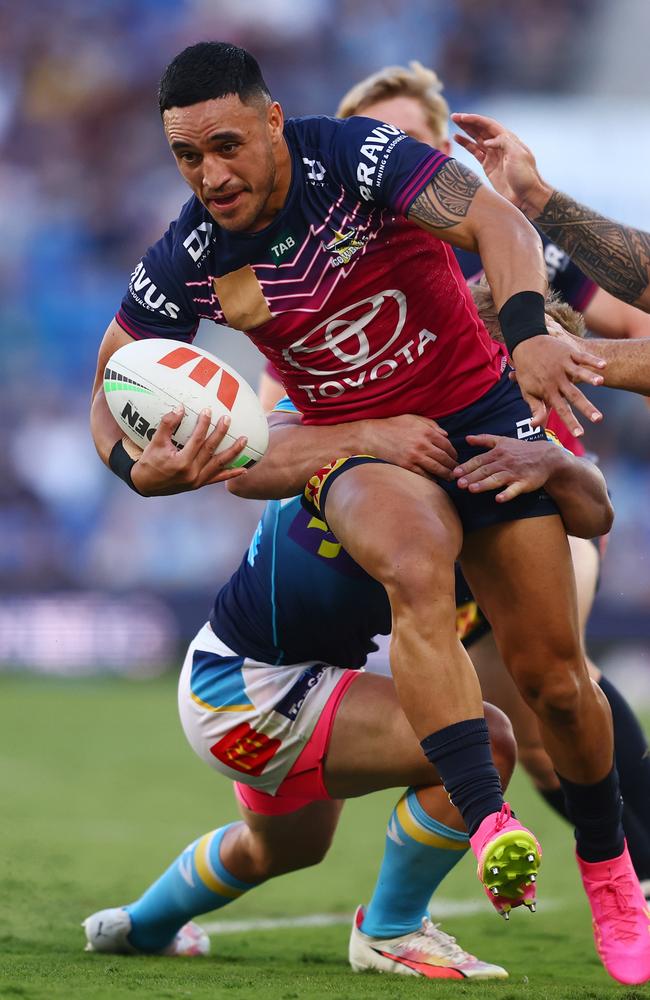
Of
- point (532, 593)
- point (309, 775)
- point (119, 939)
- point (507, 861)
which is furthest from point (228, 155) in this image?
point (119, 939)

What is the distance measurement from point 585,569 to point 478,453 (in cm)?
135

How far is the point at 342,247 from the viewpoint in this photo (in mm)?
3764

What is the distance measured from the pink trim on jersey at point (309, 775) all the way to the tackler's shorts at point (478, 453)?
587mm

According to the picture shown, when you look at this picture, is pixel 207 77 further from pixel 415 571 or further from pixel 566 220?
pixel 415 571

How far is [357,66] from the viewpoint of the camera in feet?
55.7

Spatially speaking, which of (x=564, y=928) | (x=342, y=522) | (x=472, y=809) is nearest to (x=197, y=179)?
(x=342, y=522)

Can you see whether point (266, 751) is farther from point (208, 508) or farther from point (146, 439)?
point (208, 508)

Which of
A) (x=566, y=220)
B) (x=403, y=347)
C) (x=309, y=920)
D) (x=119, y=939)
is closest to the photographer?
(x=403, y=347)

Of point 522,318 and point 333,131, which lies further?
point 333,131

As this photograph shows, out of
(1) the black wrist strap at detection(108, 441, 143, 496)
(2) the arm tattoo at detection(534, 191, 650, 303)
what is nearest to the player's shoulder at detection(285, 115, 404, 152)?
(2) the arm tattoo at detection(534, 191, 650, 303)

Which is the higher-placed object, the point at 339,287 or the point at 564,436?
the point at 339,287

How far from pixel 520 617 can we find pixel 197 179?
4.79 feet

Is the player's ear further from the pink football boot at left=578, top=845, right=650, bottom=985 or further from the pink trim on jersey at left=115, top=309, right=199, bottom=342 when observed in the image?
the pink football boot at left=578, top=845, right=650, bottom=985

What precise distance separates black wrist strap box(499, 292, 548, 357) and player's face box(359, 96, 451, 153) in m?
2.27
